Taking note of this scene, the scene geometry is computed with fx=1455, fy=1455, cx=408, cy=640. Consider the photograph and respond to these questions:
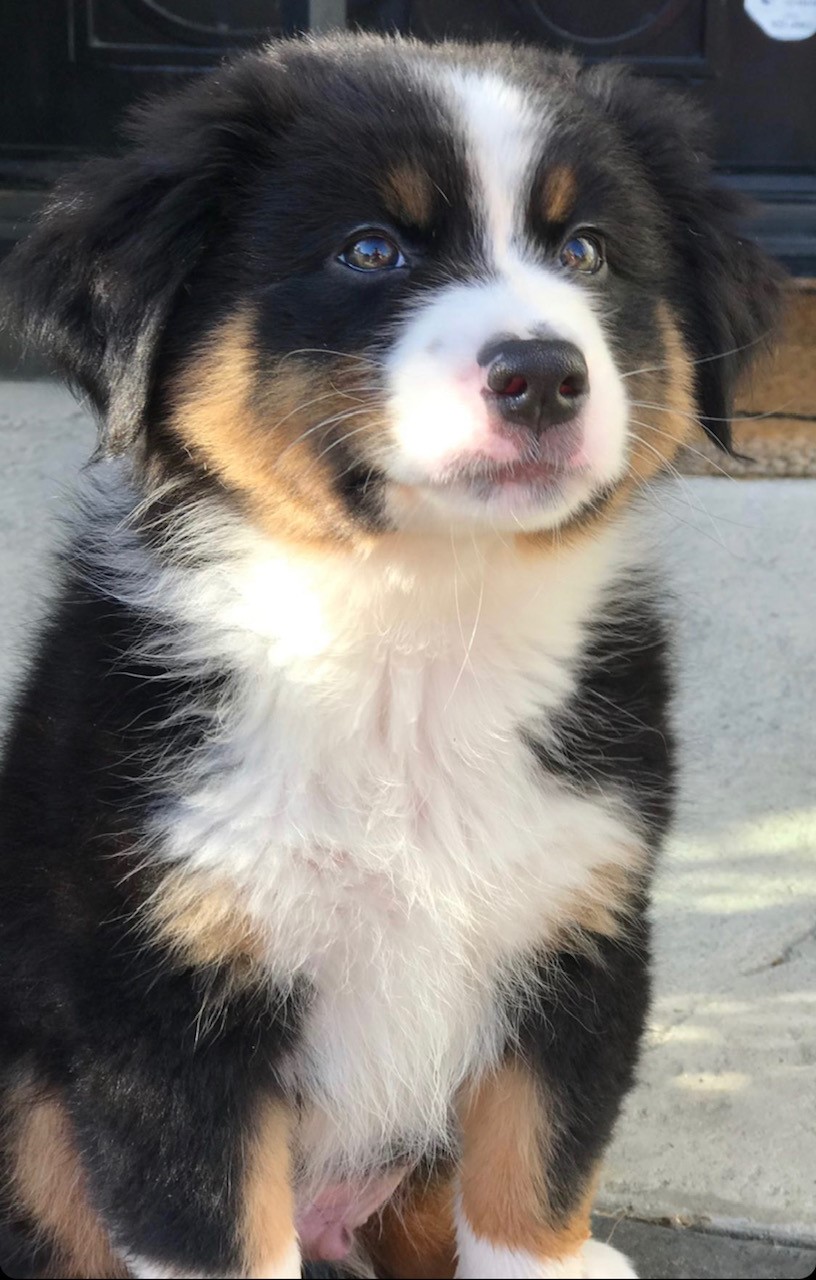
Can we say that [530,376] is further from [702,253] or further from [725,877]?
[725,877]

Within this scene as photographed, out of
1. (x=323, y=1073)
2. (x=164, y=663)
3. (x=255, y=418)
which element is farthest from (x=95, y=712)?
(x=323, y=1073)

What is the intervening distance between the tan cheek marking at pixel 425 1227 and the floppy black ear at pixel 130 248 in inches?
56.7

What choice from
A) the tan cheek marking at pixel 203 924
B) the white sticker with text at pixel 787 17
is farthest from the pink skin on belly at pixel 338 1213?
the white sticker with text at pixel 787 17

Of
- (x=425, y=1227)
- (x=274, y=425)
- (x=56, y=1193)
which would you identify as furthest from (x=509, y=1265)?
(x=274, y=425)

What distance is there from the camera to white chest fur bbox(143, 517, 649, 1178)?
6.82 ft

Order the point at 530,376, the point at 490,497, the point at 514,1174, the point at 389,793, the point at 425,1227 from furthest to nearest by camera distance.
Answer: the point at 425,1227
the point at 514,1174
the point at 389,793
the point at 490,497
the point at 530,376

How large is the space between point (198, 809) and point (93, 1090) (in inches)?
16.3

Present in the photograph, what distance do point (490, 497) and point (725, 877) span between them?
5.83 feet

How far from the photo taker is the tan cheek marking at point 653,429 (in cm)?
214

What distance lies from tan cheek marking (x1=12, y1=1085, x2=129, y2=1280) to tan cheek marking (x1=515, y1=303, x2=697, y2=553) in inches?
46.4

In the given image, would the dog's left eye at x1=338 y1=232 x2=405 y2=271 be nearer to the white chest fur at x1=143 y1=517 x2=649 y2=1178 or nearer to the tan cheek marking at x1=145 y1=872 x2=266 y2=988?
the white chest fur at x1=143 y1=517 x2=649 y2=1178

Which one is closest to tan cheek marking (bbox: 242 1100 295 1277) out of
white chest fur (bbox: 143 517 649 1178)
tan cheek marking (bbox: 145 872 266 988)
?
white chest fur (bbox: 143 517 649 1178)

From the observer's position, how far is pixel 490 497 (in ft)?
6.22

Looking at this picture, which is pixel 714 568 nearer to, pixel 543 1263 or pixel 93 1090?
pixel 543 1263
